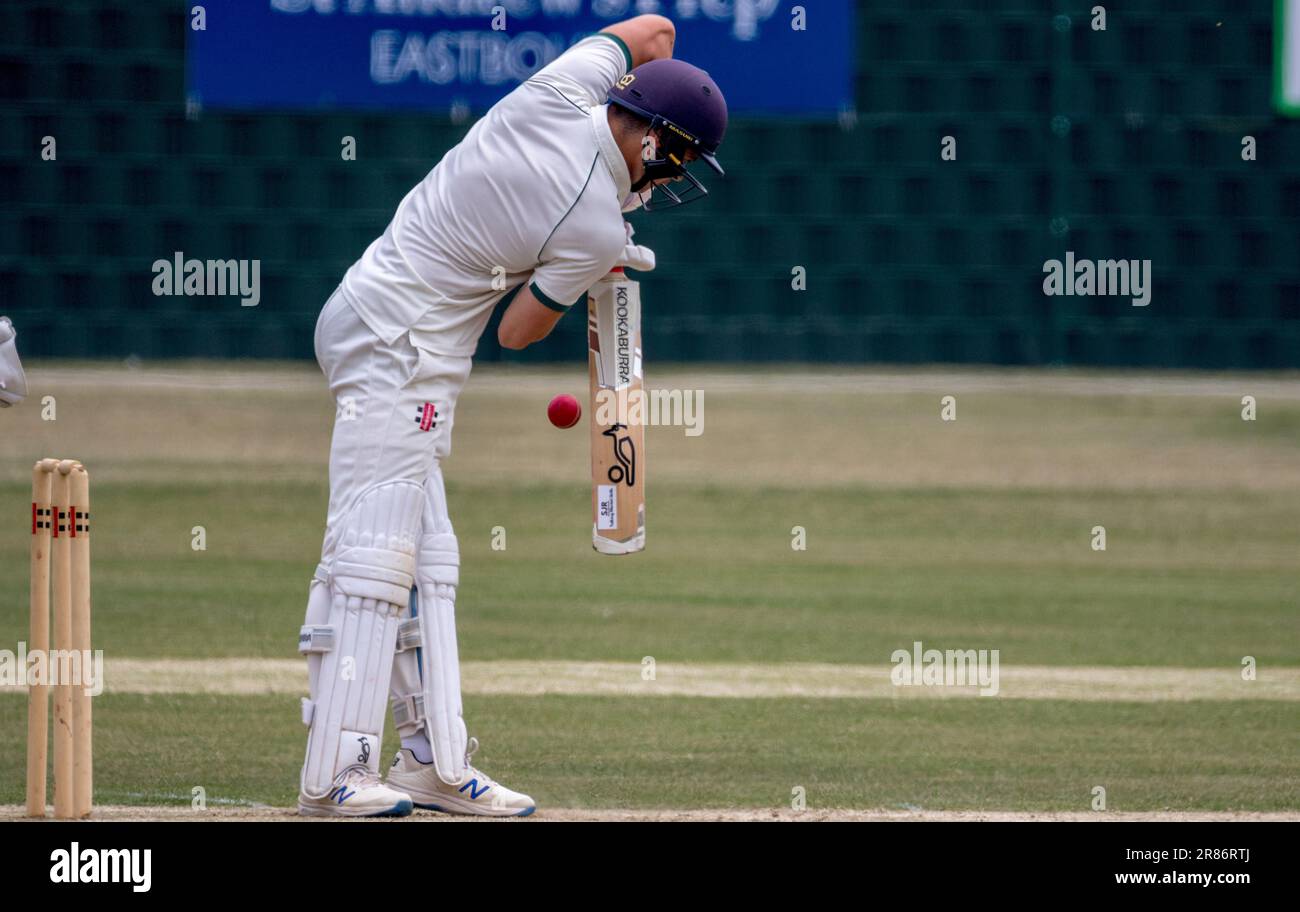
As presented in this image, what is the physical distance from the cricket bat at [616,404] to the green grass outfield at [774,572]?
0.89m

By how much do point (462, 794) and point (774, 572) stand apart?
20.4 ft

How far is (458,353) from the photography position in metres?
4.83

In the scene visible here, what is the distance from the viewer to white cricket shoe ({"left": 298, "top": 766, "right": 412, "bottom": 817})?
468 cm

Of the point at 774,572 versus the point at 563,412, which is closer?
the point at 563,412

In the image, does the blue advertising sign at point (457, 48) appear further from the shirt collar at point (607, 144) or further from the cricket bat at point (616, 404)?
the shirt collar at point (607, 144)

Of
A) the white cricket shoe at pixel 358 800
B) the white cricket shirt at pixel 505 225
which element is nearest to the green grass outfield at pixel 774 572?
the white cricket shoe at pixel 358 800

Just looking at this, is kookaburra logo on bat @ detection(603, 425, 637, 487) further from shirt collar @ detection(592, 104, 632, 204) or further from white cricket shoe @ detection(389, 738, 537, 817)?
white cricket shoe @ detection(389, 738, 537, 817)

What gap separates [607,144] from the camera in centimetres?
480

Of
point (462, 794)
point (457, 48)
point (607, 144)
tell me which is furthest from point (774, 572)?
point (607, 144)

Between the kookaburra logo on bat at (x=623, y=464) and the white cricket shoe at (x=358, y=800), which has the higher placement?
the kookaburra logo on bat at (x=623, y=464)

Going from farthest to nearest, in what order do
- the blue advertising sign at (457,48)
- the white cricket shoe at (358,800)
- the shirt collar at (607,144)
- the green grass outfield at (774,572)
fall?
the blue advertising sign at (457,48) < the green grass outfield at (774,572) < the shirt collar at (607,144) < the white cricket shoe at (358,800)

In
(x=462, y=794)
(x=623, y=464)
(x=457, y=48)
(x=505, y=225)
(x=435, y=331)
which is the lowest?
(x=462, y=794)

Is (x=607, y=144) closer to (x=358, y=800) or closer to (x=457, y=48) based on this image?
(x=358, y=800)

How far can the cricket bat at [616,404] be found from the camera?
5070 millimetres
